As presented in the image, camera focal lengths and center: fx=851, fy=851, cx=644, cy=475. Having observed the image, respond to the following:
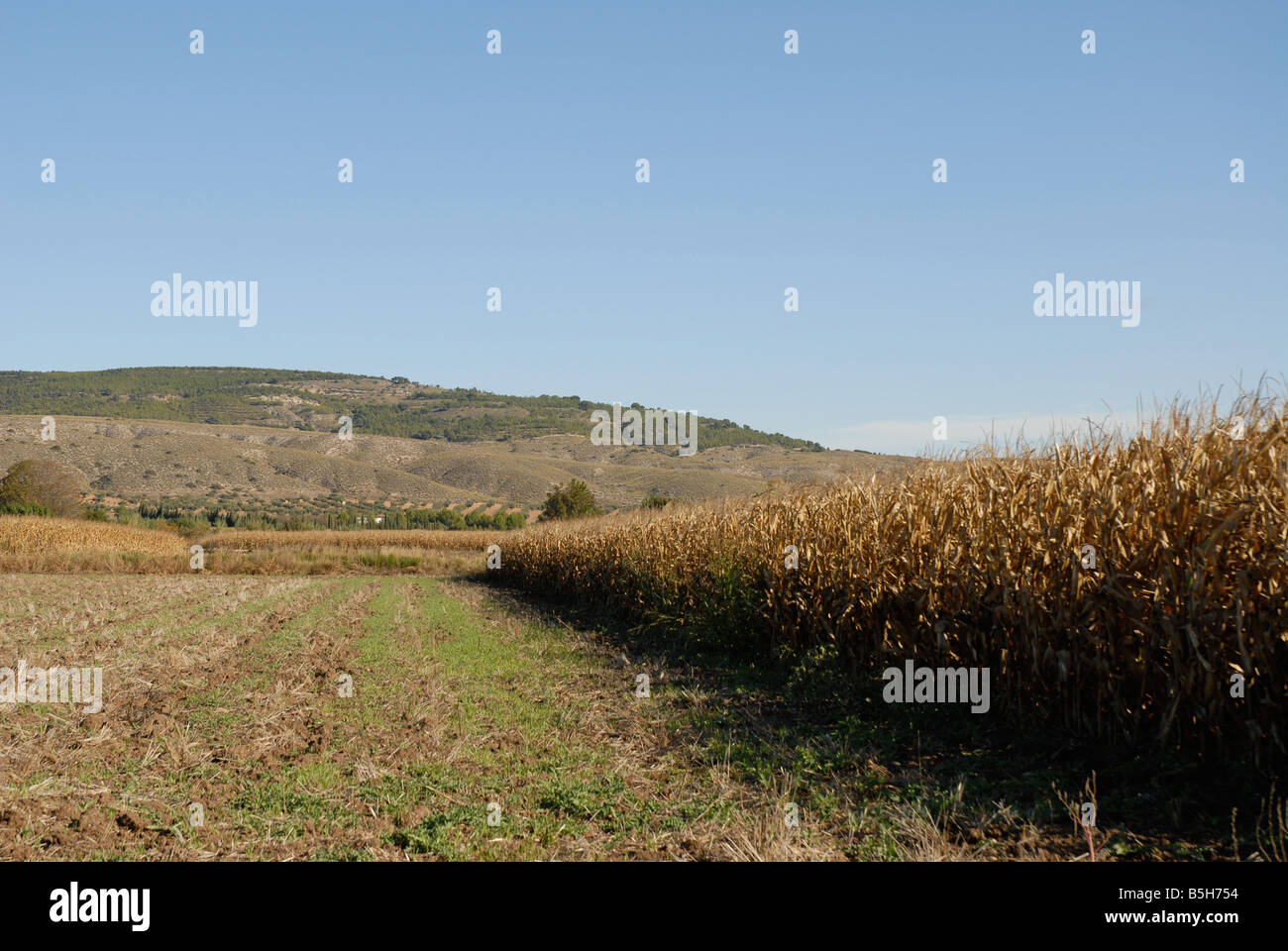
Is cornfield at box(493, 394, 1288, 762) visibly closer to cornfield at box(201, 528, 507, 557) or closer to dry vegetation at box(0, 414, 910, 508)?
cornfield at box(201, 528, 507, 557)

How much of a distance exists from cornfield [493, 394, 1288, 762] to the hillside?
47.8 m

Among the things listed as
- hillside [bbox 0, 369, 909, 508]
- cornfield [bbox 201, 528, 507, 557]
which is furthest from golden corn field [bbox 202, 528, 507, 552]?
hillside [bbox 0, 369, 909, 508]

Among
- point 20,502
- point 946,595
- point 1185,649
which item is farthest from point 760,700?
point 20,502

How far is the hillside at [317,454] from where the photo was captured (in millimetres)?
102688

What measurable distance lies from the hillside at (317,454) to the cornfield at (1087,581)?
47.8 meters

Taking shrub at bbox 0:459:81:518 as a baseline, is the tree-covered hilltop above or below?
above

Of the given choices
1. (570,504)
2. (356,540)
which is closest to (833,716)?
(570,504)

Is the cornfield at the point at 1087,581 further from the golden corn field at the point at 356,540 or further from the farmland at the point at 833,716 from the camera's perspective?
the golden corn field at the point at 356,540

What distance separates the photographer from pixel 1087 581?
20.4 ft

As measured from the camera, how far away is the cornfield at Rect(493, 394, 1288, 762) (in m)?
5.16

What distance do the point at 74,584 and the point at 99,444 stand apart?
315 feet

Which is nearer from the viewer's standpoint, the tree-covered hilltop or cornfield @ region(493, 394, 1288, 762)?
cornfield @ region(493, 394, 1288, 762)

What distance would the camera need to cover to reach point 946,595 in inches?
307

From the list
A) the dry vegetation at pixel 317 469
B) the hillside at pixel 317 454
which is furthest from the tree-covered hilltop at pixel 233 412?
the dry vegetation at pixel 317 469
